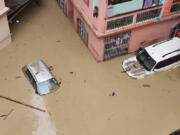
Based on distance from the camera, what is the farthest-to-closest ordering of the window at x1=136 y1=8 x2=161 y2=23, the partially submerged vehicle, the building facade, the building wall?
1. the partially submerged vehicle
2. the building wall
3. the building facade
4. the window at x1=136 y1=8 x2=161 y2=23

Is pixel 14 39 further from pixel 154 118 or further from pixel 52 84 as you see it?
pixel 154 118

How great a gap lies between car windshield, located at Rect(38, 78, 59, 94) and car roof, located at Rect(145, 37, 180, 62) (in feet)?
21.0

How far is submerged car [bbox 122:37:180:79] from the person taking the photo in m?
18.7

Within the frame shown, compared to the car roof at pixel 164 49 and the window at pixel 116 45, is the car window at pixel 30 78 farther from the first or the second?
the car roof at pixel 164 49

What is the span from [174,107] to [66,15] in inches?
446

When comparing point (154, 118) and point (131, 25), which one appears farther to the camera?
point (131, 25)

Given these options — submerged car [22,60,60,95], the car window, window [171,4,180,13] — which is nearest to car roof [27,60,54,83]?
submerged car [22,60,60,95]

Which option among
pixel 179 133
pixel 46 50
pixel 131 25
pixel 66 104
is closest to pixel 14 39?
pixel 46 50

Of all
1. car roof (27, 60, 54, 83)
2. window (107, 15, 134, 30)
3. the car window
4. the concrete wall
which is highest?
window (107, 15, 134, 30)

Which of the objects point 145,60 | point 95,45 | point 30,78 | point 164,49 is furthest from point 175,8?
point 30,78

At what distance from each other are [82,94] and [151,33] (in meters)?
6.46

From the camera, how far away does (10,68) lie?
19.4 meters

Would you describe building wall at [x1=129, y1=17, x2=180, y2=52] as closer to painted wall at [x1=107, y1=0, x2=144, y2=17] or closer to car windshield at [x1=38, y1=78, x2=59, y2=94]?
painted wall at [x1=107, y1=0, x2=144, y2=17]

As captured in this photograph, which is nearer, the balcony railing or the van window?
the balcony railing
